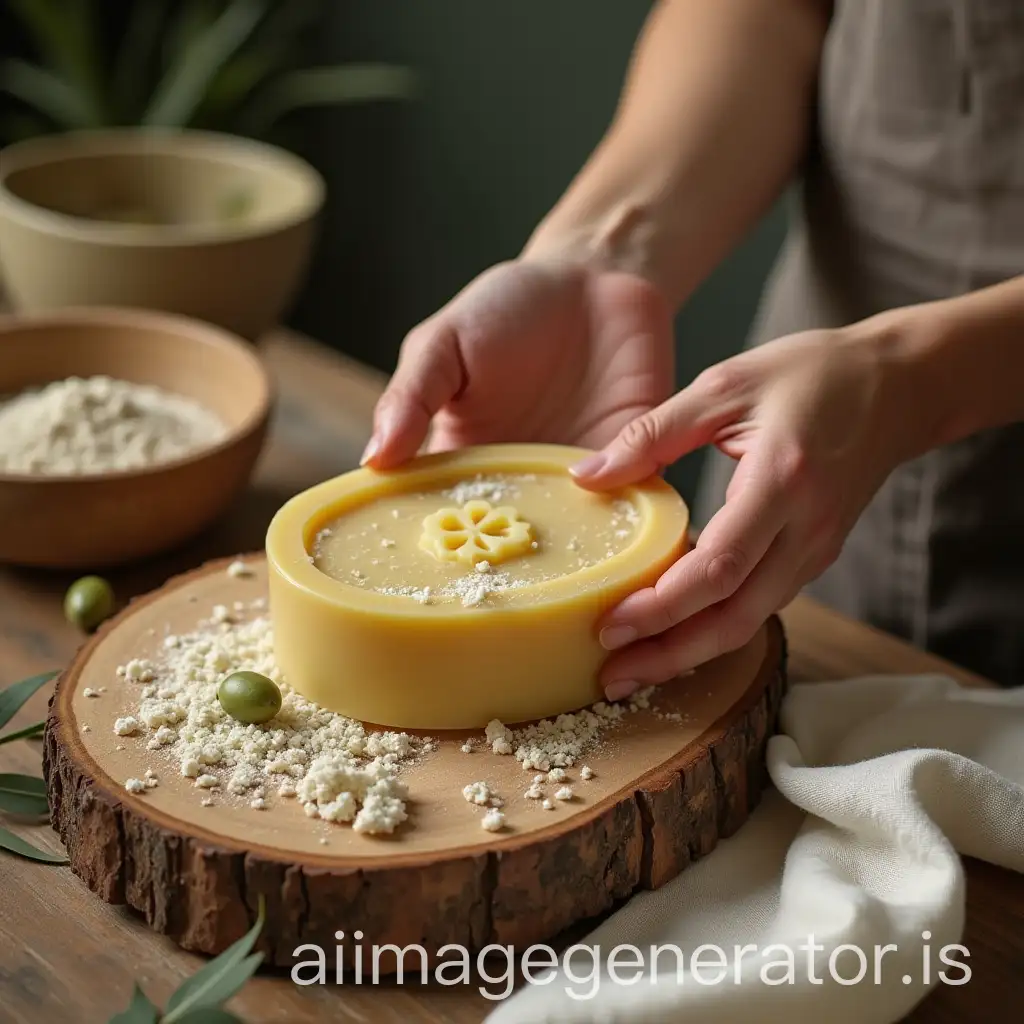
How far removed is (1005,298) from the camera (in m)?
1.30

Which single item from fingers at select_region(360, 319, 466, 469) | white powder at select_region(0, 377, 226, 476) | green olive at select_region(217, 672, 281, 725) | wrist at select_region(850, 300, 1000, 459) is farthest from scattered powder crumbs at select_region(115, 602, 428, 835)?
wrist at select_region(850, 300, 1000, 459)

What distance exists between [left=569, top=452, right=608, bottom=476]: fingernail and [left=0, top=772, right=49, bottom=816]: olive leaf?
1.74ft

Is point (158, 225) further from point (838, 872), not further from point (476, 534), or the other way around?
point (838, 872)

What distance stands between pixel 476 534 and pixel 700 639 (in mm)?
211

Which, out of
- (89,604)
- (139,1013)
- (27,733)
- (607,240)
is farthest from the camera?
(607,240)

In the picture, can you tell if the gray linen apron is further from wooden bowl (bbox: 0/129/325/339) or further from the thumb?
wooden bowl (bbox: 0/129/325/339)

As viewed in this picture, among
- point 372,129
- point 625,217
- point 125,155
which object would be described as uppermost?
point 625,217

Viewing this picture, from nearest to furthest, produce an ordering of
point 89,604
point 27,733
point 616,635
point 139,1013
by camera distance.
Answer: point 139,1013 < point 616,635 < point 27,733 < point 89,604

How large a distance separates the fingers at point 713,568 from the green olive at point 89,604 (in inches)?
21.6

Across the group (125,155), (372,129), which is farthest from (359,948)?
(372,129)

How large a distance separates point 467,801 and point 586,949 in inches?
5.4

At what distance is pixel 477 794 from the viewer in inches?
41.8

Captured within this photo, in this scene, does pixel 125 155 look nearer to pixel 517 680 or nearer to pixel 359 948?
pixel 517 680

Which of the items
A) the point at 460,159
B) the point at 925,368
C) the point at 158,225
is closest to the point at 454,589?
the point at 925,368
